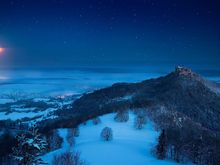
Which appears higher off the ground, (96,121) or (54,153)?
(96,121)

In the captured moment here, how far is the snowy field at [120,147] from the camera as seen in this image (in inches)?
3819

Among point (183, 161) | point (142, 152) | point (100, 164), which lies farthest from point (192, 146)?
point (100, 164)

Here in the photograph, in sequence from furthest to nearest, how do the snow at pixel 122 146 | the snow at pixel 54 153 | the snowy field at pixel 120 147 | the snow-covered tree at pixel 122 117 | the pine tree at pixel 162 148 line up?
the snow-covered tree at pixel 122 117 → the snow at pixel 54 153 → the pine tree at pixel 162 148 → the snow at pixel 122 146 → the snowy field at pixel 120 147

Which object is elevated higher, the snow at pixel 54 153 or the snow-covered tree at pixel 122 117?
the snow-covered tree at pixel 122 117

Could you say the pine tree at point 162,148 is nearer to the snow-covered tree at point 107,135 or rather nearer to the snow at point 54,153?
the snow-covered tree at point 107,135

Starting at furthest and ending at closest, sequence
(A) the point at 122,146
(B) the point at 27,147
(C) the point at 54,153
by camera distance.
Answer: (A) the point at 122,146 < (C) the point at 54,153 < (B) the point at 27,147

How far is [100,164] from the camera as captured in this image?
307 ft

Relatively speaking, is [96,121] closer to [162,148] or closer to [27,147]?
[162,148]

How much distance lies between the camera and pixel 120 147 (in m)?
114

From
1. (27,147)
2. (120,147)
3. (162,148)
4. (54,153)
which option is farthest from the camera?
(120,147)

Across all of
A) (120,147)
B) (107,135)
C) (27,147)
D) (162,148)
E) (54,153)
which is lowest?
(54,153)

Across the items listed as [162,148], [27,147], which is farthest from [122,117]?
[27,147]

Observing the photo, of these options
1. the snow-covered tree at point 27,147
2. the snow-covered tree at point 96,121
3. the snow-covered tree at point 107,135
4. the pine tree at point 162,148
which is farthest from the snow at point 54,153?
the snow-covered tree at point 27,147

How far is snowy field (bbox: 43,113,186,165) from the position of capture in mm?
97000
